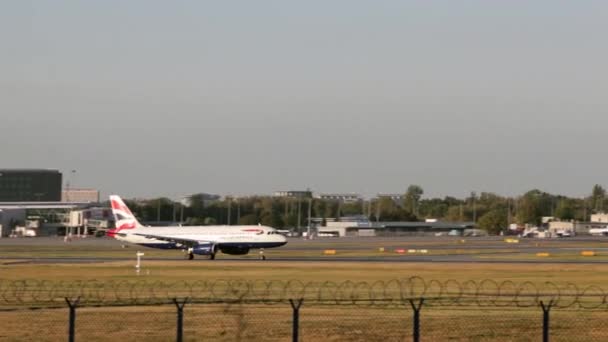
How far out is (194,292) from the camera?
5966cm

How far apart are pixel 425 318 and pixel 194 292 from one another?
19922 millimetres

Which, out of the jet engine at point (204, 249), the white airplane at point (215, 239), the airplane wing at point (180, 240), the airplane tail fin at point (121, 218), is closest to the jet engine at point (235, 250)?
the white airplane at point (215, 239)

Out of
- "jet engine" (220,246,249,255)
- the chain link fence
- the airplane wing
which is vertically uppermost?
the airplane wing

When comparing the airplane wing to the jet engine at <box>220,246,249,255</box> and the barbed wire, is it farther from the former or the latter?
the barbed wire

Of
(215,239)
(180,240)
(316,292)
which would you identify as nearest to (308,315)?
(316,292)

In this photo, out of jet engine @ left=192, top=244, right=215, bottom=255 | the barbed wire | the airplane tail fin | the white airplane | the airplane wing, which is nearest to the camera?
the barbed wire

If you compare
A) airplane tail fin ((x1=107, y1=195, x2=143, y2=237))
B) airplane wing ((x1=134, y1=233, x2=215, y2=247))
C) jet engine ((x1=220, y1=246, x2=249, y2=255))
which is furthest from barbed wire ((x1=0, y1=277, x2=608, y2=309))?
airplane tail fin ((x1=107, y1=195, x2=143, y2=237))

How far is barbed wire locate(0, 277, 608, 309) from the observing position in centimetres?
5106

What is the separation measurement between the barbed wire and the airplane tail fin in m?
57.6

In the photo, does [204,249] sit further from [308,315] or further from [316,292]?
[308,315]

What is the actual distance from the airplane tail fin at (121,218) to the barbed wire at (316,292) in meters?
57.6

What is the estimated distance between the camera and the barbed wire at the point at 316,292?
2010 inches

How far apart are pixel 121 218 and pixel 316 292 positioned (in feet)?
242

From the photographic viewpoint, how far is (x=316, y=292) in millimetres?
59062
